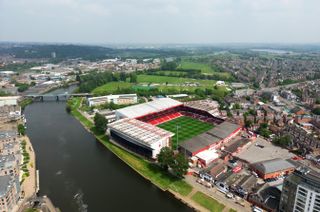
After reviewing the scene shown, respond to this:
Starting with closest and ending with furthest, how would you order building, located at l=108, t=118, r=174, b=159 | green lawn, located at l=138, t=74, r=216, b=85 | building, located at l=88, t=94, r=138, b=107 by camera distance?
building, located at l=108, t=118, r=174, b=159 → building, located at l=88, t=94, r=138, b=107 → green lawn, located at l=138, t=74, r=216, b=85

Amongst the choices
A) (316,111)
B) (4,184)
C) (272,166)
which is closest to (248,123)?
(272,166)

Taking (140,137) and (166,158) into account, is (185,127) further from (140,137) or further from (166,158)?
(166,158)

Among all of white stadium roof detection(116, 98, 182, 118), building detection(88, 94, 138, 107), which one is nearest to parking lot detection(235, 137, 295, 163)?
white stadium roof detection(116, 98, 182, 118)

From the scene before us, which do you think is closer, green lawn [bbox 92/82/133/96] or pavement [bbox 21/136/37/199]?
pavement [bbox 21/136/37/199]

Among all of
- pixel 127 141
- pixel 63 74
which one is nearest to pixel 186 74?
pixel 63 74

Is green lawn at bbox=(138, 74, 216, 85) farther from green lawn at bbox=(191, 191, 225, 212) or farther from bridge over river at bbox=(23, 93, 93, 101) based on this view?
green lawn at bbox=(191, 191, 225, 212)

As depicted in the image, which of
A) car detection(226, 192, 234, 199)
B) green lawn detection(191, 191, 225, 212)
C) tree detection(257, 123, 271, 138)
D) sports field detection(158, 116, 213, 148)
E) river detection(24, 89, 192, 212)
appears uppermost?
tree detection(257, 123, 271, 138)
